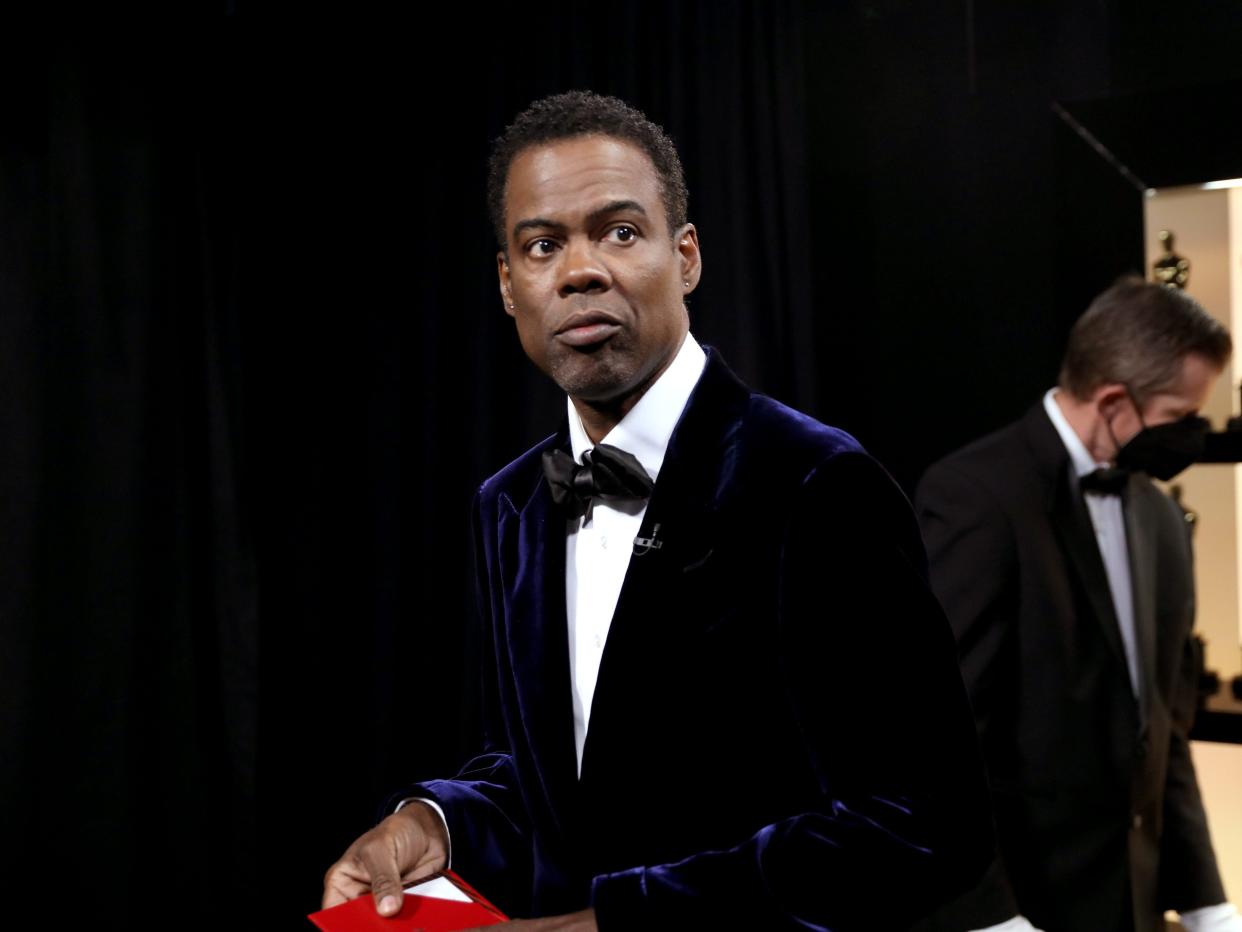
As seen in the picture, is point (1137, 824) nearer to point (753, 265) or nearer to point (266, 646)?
point (753, 265)

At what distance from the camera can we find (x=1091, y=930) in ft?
7.69

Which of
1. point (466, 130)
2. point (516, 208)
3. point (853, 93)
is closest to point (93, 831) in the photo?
point (466, 130)

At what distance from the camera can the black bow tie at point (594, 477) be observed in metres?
1.33

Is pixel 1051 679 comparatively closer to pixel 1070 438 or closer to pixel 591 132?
pixel 1070 438

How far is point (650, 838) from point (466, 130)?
8.12 ft

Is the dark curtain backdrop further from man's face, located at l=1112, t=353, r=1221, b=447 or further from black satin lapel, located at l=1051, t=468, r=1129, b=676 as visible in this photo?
black satin lapel, located at l=1051, t=468, r=1129, b=676

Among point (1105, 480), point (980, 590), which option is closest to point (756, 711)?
point (980, 590)

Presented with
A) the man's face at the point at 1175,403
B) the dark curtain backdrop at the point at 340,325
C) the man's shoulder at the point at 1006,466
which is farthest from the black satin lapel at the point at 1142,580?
the dark curtain backdrop at the point at 340,325

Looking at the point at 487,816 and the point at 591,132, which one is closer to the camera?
the point at 591,132

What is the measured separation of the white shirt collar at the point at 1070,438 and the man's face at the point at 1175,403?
7 cm

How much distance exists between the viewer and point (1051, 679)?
2273 millimetres

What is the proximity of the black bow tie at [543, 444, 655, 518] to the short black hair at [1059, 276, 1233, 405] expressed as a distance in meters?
1.44

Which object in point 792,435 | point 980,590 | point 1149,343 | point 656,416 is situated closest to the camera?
point 792,435

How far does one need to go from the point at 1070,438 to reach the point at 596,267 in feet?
4.98
